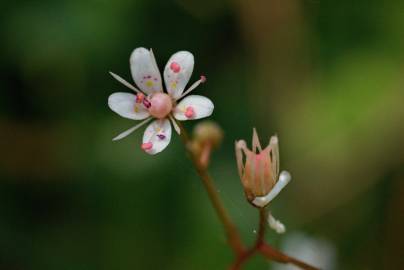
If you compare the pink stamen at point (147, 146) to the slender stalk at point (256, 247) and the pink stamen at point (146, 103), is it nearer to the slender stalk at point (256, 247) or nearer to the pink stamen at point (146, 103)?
the pink stamen at point (146, 103)

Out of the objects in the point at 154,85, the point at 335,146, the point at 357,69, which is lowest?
the point at 335,146

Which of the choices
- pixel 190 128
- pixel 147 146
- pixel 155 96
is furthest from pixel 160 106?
pixel 190 128

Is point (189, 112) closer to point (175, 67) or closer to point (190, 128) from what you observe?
point (175, 67)

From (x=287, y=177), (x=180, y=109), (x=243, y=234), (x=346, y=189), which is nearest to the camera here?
(x=287, y=177)

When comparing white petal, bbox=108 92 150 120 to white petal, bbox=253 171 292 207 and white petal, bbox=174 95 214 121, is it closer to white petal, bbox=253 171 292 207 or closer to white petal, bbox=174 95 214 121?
white petal, bbox=174 95 214 121

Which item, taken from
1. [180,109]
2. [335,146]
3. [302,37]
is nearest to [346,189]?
[335,146]

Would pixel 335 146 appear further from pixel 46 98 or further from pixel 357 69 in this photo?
pixel 46 98
